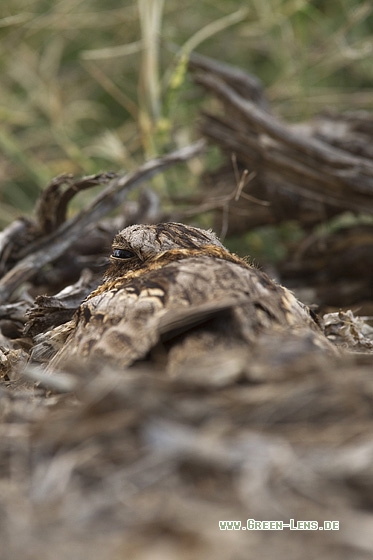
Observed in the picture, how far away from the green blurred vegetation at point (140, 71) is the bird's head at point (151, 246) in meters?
1.42

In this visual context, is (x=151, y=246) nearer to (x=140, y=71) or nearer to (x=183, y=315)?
(x=183, y=315)

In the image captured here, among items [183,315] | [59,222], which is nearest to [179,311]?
[183,315]

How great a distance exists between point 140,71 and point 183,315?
128 inches

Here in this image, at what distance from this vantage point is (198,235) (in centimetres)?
219

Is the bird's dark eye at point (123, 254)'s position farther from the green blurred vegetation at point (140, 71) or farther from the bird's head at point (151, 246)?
the green blurred vegetation at point (140, 71)

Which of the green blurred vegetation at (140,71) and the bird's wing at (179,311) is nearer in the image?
the bird's wing at (179,311)

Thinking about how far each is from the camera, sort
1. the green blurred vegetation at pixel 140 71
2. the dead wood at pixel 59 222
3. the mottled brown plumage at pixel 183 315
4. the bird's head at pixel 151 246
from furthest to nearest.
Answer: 1. the green blurred vegetation at pixel 140 71
2. the dead wood at pixel 59 222
3. the bird's head at pixel 151 246
4. the mottled brown plumage at pixel 183 315

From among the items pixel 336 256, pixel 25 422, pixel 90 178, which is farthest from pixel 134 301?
pixel 336 256

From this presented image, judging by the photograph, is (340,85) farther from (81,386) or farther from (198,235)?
(81,386)

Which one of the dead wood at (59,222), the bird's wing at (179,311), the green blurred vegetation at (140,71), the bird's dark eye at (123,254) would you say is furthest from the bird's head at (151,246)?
the green blurred vegetation at (140,71)

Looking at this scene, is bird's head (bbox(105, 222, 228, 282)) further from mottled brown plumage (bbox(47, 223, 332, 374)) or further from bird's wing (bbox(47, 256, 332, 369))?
bird's wing (bbox(47, 256, 332, 369))

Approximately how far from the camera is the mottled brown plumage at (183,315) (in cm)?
156

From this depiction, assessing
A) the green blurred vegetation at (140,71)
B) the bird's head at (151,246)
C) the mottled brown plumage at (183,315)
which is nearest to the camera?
the mottled brown plumage at (183,315)

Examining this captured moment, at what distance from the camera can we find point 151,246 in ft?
6.75
